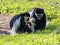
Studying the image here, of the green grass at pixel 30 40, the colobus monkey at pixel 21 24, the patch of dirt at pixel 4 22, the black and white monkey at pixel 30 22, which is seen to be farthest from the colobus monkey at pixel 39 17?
the green grass at pixel 30 40

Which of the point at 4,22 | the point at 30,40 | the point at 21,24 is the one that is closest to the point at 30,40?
the point at 30,40

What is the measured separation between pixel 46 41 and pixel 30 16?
1.86 metres

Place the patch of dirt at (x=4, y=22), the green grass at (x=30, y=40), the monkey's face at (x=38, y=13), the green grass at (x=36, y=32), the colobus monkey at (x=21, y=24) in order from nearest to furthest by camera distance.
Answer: the green grass at (x=30, y=40) → the green grass at (x=36, y=32) → the monkey's face at (x=38, y=13) → the colobus monkey at (x=21, y=24) → the patch of dirt at (x=4, y=22)

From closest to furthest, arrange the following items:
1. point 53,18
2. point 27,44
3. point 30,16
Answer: point 27,44, point 30,16, point 53,18

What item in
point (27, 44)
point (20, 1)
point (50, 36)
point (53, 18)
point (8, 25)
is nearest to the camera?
point (27, 44)

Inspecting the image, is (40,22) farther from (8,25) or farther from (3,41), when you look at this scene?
(3,41)

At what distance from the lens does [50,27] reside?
883 cm

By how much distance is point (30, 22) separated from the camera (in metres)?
8.43

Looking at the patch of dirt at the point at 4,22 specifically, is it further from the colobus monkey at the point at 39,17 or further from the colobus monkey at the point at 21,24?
the colobus monkey at the point at 39,17

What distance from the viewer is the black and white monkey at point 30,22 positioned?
8.44 meters

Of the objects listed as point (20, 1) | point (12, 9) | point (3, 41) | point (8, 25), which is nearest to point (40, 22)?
point (8, 25)

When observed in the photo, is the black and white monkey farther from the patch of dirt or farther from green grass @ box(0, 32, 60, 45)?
green grass @ box(0, 32, 60, 45)

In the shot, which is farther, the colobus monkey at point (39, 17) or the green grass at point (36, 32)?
the colobus monkey at point (39, 17)

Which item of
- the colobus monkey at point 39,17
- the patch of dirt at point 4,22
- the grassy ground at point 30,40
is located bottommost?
the patch of dirt at point 4,22
